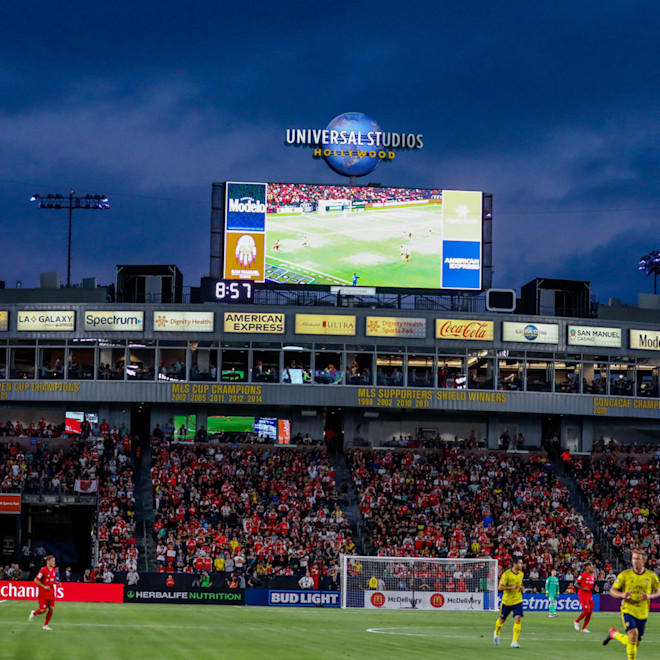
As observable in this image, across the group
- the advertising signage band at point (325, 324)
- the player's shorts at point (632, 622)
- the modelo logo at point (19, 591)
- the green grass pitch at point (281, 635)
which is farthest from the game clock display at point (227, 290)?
the player's shorts at point (632, 622)

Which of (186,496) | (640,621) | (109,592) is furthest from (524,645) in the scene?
(186,496)

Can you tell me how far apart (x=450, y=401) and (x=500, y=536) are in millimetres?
10038

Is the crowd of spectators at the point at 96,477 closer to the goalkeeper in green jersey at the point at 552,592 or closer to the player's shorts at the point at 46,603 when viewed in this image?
the goalkeeper in green jersey at the point at 552,592

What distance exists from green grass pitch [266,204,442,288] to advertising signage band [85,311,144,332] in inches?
306

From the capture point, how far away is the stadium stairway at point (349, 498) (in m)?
53.1

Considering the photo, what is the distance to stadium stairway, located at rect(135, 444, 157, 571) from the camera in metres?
50.5

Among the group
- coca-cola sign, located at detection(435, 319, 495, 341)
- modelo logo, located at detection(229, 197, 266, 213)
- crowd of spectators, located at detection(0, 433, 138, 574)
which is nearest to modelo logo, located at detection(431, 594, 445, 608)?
crowd of spectators, located at detection(0, 433, 138, 574)

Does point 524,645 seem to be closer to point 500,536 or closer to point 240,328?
point 500,536

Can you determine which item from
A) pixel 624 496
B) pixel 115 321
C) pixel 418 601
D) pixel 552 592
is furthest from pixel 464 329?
pixel 552 592

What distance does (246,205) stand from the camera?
5941 centimetres

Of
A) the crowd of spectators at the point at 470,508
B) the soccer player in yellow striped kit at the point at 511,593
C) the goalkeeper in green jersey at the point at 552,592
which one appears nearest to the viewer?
the soccer player in yellow striped kit at the point at 511,593

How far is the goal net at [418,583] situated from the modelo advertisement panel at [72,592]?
9454mm

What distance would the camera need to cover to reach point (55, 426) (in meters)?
60.2

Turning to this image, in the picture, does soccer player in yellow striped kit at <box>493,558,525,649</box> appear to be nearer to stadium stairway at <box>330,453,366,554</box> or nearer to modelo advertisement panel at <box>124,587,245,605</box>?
modelo advertisement panel at <box>124,587,245,605</box>
